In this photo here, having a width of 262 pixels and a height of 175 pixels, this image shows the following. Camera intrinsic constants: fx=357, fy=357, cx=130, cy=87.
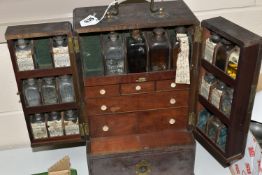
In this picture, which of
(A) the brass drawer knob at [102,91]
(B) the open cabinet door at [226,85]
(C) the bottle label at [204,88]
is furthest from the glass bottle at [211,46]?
(A) the brass drawer knob at [102,91]

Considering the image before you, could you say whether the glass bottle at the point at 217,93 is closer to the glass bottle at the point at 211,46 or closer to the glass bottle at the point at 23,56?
the glass bottle at the point at 211,46

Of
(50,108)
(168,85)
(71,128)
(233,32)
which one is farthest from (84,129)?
(233,32)

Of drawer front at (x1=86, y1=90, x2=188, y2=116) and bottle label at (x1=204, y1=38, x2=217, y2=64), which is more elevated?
bottle label at (x1=204, y1=38, x2=217, y2=64)

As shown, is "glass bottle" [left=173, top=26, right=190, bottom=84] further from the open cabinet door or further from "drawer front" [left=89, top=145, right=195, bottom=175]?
"drawer front" [left=89, top=145, right=195, bottom=175]

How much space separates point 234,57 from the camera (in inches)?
51.6

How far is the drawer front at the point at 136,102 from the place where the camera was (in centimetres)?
150

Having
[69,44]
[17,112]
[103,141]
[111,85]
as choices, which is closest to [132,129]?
[103,141]

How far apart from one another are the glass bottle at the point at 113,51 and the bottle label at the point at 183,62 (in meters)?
0.22

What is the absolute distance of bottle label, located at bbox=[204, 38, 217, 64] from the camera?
1.39 metres

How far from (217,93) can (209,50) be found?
174mm

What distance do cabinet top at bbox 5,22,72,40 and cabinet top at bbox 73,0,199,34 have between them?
46 millimetres

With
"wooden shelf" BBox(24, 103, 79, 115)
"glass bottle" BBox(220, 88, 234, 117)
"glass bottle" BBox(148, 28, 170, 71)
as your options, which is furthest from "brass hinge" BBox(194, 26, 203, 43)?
"wooden shelf" BBox(24, 103, 79, 115)

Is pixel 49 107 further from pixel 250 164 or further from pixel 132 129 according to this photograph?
pixel 250 164

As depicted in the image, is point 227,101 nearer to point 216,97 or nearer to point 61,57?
point 216,97
